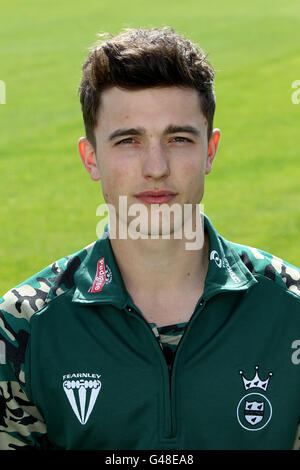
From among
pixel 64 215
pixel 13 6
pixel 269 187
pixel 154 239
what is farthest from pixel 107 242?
pixel 13 6

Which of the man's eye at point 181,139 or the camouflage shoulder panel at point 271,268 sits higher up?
the man's eye at point 181,139

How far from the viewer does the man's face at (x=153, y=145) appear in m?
2.99

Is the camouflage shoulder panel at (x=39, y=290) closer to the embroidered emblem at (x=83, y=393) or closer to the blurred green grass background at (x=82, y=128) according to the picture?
the embroidered emblem at (x=83, y=393)

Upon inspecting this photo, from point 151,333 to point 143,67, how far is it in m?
0.93

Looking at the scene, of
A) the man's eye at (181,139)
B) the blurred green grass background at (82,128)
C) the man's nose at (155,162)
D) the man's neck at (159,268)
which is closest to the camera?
the man's nose at (155,162)

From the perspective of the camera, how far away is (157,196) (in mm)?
2992

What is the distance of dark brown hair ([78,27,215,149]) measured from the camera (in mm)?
3070

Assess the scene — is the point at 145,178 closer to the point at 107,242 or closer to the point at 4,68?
the point at 107,242

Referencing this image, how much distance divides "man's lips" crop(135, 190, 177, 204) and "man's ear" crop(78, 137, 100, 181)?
0.34 m

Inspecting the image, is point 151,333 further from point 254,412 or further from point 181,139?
point 181,139

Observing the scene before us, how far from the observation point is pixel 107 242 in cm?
326

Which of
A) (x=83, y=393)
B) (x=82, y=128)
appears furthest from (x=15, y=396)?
(x=82, y=128)

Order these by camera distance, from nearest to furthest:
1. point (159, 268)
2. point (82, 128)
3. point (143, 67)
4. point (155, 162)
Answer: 1. point (155, 162)
2. point (143, 67)
3. point (159, 268)
4. point (82, 128)

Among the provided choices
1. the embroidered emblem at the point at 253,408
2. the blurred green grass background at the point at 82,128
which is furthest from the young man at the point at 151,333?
the blurred green grass background at the point at 82,128
